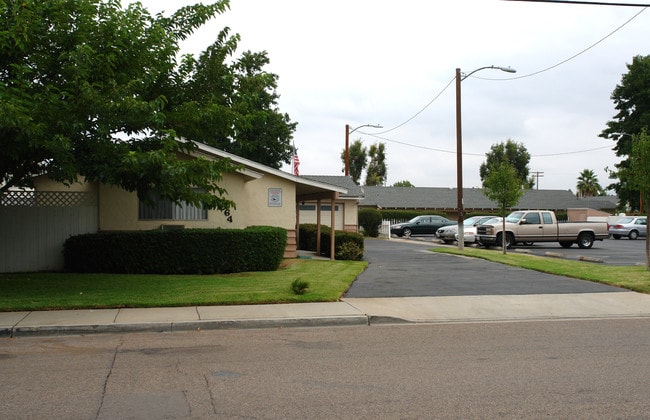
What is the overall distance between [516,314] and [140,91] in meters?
8.61

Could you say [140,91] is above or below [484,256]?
above

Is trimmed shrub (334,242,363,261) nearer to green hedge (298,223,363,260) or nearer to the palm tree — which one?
green hedge (298,223,363,260)

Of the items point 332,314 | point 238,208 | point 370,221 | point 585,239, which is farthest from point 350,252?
point 370,221

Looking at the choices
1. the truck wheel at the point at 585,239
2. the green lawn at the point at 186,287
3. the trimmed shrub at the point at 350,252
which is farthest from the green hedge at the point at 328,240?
the truck wheel at the point at 585,239

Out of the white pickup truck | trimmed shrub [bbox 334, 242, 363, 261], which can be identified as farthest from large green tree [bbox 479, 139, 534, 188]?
trimmed shrub [bbox 334, 242, 363, 261]

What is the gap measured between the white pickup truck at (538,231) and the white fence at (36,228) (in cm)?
1924

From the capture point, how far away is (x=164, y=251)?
15.6 m

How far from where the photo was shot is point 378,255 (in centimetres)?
2352

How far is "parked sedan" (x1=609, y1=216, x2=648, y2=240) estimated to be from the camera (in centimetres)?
4244

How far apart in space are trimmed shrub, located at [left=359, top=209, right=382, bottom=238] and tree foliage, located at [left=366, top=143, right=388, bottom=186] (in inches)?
1273

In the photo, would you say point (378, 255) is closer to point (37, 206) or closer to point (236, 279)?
point (236, 279)

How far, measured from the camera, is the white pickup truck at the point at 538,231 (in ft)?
95.2

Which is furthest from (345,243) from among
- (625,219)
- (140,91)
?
(625,219)

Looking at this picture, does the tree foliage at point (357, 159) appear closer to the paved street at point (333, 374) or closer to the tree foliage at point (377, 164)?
the tree foliage at point (377, 164)
